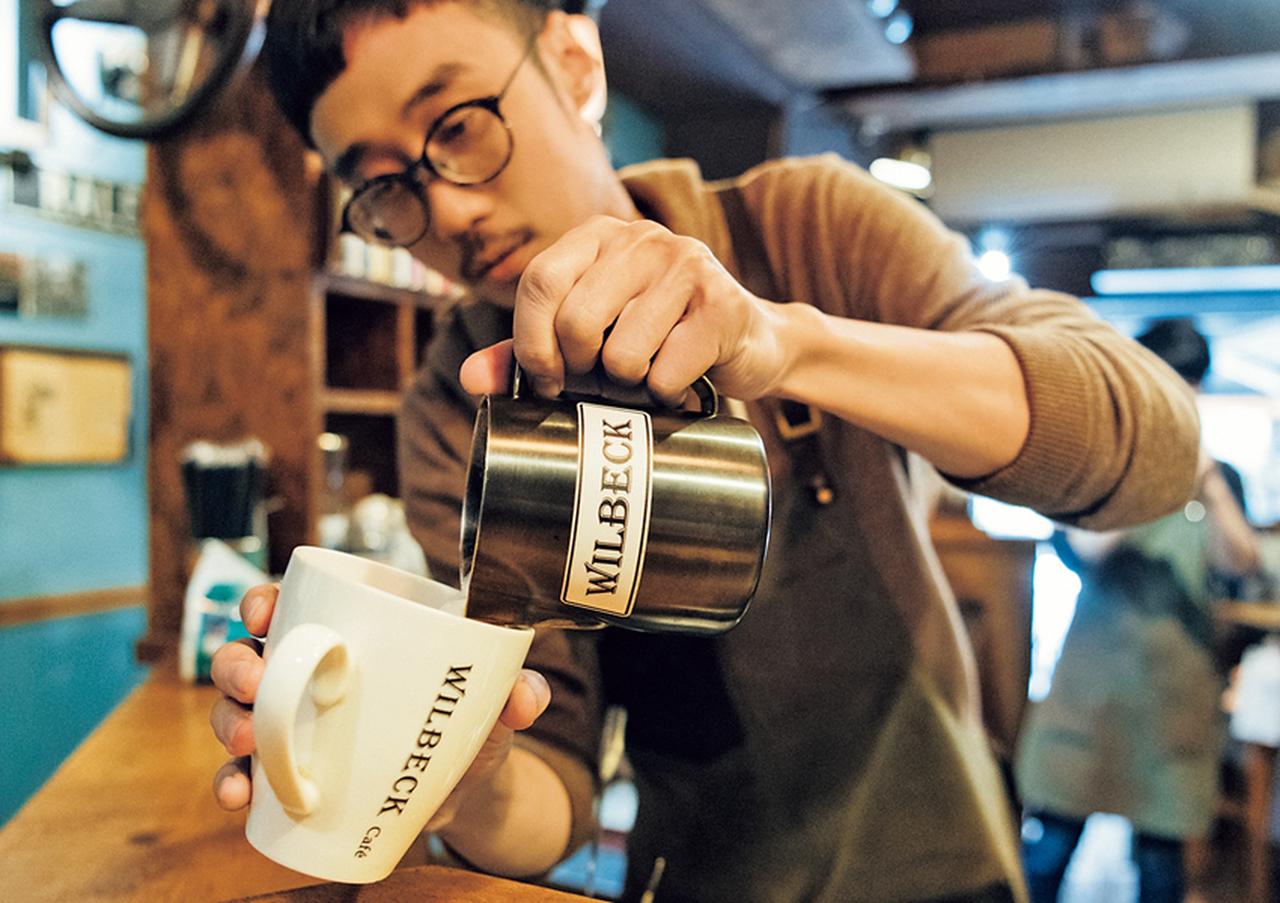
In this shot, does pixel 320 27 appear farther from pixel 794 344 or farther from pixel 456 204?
pixel 794 344

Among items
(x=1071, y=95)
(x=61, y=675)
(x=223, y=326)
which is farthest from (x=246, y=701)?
(x=1071, y=95)

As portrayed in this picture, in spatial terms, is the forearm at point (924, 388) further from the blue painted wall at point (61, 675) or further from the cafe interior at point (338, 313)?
the blue painted wall at point (61, 675)

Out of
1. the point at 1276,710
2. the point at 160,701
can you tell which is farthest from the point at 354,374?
the point at 1276,710

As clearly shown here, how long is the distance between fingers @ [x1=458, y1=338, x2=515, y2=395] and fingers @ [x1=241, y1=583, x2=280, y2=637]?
152mm

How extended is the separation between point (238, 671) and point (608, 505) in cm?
20

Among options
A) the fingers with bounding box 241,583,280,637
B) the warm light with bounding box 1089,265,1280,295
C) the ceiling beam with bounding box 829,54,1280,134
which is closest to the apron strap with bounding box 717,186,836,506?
the fingers with bounding box 241,583,280,637

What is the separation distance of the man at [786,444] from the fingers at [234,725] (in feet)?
0.44

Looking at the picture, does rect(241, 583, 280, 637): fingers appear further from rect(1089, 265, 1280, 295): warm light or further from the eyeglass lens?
rect(1089, 265, 1280, 295): warm light

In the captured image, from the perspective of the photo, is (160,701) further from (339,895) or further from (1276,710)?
(1276,710)

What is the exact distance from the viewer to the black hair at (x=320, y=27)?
60 cm

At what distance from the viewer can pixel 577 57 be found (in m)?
0.67

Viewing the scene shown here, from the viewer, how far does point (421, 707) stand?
0.43 meters

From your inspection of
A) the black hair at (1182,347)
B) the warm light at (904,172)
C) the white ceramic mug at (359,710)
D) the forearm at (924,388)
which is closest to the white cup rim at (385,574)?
the white ceramic mug at (359,710)

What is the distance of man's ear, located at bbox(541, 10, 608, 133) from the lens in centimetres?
65
